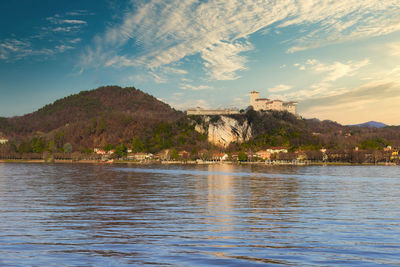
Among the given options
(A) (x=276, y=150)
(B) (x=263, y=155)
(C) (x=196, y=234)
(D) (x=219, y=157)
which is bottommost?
(C) (x=196, y=234)

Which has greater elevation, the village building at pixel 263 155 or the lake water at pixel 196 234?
the village building at pixel 263 155

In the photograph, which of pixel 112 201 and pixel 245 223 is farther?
pixel 112 201

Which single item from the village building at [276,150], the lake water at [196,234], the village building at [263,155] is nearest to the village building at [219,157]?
the village building at [263,155]

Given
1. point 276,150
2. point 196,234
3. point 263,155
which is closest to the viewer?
point 196,234

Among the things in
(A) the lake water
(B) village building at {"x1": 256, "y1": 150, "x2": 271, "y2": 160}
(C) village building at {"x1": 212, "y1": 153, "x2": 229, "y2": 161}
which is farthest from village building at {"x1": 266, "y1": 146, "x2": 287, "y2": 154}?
(A) the lake water

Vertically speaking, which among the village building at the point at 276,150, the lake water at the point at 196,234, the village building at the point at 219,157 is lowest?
the lake water at the point at 196,234

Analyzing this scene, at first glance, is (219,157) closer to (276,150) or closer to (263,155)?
(263,155)

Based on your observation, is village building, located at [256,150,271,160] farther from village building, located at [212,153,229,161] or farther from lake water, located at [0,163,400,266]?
lake water, located at [0,163,400,266]

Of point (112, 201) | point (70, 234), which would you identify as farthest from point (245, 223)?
point (112, 201)

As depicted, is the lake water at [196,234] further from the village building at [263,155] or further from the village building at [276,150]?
the village building at [276,150]

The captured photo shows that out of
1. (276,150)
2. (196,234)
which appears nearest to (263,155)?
(276,150)

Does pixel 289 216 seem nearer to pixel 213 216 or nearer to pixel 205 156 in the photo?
pixel 213 216

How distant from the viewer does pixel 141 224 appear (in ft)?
62.9

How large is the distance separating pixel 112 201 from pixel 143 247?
1605cm
